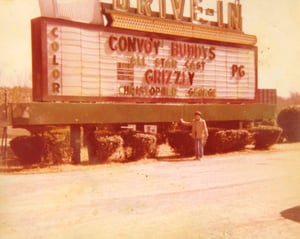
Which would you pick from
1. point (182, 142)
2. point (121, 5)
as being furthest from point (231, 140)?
point (121, 5)

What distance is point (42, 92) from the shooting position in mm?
14336

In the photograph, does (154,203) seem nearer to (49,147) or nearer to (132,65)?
(49,147)

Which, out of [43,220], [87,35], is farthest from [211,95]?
[43,220]

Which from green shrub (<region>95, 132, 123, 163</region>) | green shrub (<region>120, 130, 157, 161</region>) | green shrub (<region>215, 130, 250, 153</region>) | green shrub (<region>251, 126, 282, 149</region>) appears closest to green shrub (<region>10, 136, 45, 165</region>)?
green shrub (<region>95, 132, 123, 163</region>)

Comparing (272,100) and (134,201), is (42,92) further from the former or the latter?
(272,100)

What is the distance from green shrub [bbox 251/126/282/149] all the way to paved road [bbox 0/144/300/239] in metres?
5.94

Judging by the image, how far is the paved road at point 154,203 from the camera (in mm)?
7363

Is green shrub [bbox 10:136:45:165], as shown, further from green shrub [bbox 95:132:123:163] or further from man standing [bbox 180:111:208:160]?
man standing [bbox 180:111:208:160]

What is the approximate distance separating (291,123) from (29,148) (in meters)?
16.5

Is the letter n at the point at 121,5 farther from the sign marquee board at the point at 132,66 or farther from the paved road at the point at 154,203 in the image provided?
the paved road at the point at 154,203

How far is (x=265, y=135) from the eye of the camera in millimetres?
20578

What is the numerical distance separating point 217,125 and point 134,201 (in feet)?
39.3

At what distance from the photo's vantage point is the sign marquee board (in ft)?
47.5

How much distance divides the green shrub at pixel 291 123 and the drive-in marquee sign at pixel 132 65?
606 centimetres
